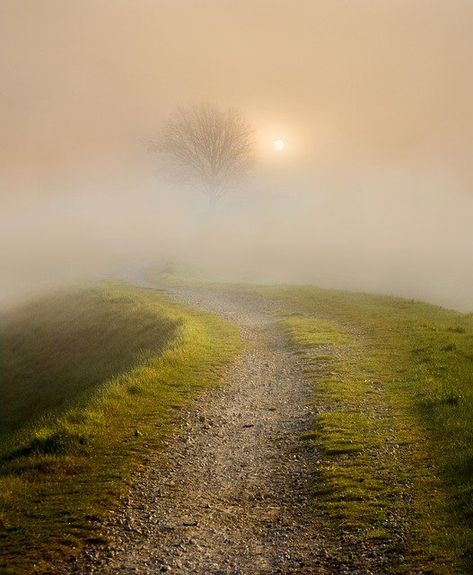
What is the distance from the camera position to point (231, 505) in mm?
11250

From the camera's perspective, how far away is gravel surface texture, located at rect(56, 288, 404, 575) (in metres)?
A: 9.02

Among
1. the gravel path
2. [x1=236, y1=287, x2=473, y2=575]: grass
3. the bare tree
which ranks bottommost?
the gravel path

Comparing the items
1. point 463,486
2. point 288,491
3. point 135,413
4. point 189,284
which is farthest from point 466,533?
point 189,284

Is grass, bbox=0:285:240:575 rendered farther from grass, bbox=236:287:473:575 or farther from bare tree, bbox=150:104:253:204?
bare tree, bbox=150:104:253:204

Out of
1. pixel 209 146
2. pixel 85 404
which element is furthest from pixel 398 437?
pixel 209 146

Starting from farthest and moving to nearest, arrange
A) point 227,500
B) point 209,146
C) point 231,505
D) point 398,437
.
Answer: point 209,146 < point 398,437 < point 227,500 < point 231,505

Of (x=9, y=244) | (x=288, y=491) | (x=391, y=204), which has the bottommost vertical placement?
(x=288, y=491)

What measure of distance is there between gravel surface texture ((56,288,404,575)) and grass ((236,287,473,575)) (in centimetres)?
55

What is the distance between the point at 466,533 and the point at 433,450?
13.3 ft

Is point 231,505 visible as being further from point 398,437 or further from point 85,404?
point 85,404

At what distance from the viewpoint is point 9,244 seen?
358ft

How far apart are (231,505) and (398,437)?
565 centimetres

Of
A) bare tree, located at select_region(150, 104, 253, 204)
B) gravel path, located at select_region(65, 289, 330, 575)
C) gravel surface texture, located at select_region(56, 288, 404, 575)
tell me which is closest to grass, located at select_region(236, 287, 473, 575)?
gravel surface texture, located at select_region(56, 288, 404, 575)

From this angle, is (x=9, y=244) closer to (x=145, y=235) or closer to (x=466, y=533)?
(x=145, y=235)
